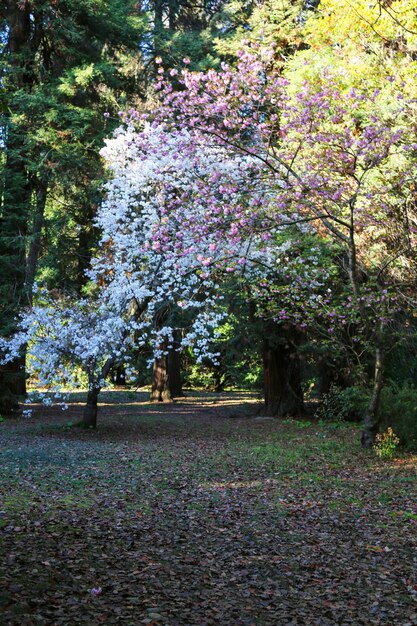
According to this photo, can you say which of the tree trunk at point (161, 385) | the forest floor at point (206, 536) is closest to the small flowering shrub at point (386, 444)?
the forest floor at point (206, 536)

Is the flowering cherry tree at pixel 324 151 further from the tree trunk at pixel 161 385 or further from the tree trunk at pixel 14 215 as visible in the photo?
the tree trunk at pixel 161 385

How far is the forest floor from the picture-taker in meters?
4.54

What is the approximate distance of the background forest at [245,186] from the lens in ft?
32.8

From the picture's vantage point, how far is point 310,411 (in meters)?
19.3

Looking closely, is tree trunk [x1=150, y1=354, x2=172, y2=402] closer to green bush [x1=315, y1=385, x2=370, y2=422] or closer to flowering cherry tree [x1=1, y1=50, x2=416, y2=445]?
green bush [x1=315, y1=385, x2=370, y2=422]

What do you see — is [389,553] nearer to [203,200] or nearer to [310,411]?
[203,200]

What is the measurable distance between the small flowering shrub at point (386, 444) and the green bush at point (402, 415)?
0.42 feet

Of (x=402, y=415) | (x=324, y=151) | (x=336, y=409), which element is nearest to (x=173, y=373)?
(x=336, y=409)

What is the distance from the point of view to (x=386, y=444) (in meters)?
11.7

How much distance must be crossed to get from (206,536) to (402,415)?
248 inches

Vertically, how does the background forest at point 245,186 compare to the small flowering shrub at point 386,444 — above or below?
above

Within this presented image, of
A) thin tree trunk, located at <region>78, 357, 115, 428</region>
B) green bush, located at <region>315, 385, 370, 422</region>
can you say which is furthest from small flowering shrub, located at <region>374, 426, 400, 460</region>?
thin tree trunk, located at <region>78, 357, 115, 428</region>

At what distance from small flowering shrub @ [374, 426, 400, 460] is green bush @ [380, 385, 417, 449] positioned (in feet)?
0.42

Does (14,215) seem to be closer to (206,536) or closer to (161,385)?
(161,385)
